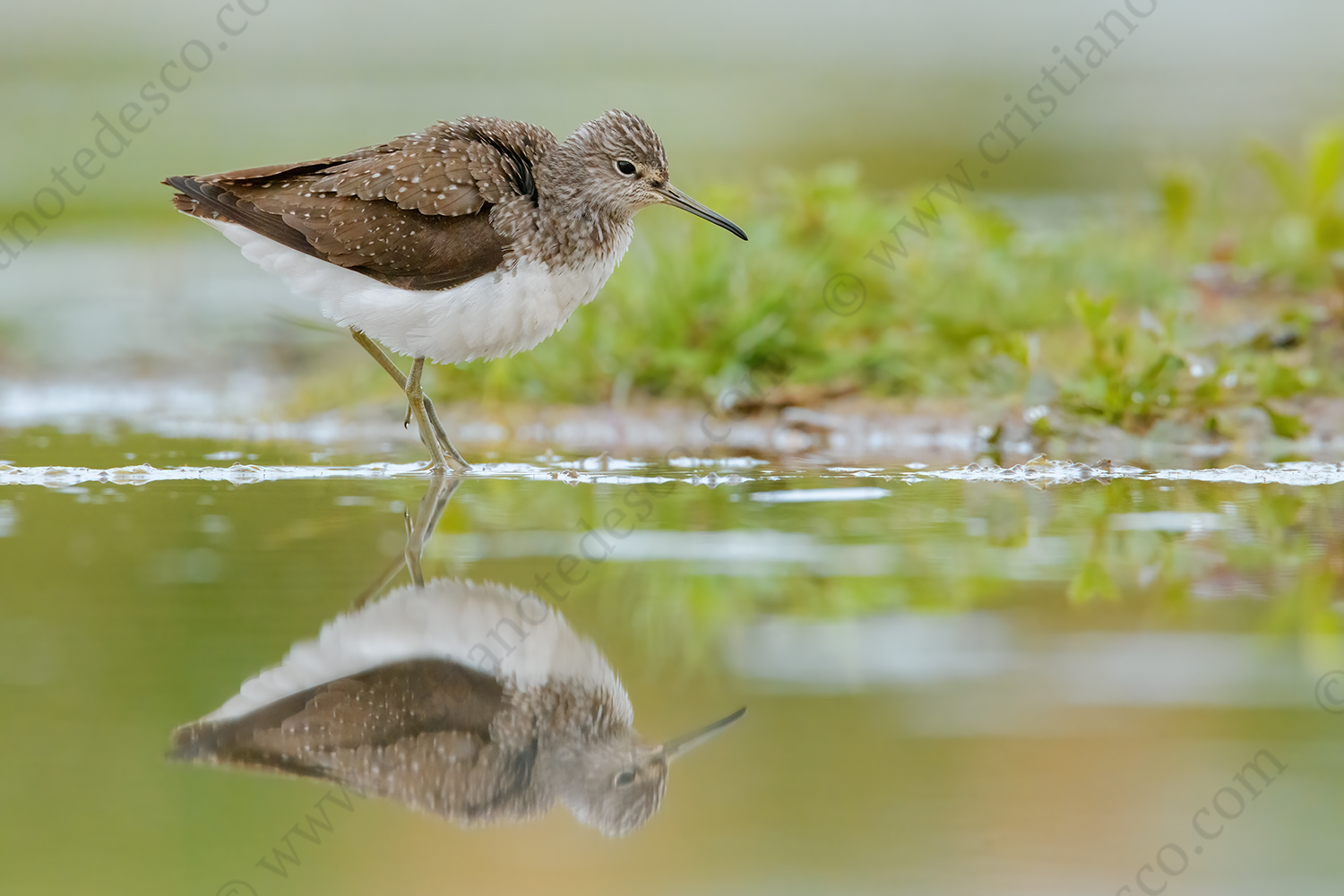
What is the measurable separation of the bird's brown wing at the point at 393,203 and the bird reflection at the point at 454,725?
2.64 m

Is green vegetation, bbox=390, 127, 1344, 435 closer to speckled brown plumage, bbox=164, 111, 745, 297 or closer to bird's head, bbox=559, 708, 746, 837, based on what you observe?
speckled brown plumage, bbox=164, 111, 745, 297

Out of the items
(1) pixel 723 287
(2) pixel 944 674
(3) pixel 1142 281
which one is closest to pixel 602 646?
(2) pixel 944 674

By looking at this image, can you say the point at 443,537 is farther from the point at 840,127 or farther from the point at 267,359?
the point at 840,127

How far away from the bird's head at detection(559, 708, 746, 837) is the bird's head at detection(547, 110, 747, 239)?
12.4ft

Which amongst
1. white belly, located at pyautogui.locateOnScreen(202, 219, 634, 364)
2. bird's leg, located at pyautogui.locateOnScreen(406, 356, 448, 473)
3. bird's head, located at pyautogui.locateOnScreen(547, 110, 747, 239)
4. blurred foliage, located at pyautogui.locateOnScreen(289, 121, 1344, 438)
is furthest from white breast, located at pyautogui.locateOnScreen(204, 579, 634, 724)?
blurred foliage, located at pyautogui.locateOnScreen(289, 121, 1344, 438)

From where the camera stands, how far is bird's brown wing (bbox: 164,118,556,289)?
6066 mm

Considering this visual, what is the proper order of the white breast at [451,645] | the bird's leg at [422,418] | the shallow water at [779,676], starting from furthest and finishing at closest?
the bird's leg at [422,418] → the white breast at [451,645] → the shallow water at [779,676]

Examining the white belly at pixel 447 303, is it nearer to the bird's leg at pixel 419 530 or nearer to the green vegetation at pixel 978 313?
the bird's leg at pixel 419 530

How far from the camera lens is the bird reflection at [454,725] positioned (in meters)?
2.81

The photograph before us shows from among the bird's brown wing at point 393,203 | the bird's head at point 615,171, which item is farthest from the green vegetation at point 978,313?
the bird's brown wing at point 393,203

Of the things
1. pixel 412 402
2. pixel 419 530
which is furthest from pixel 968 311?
pixel 419 530

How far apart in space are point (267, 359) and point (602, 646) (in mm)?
7324

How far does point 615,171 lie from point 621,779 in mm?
4253

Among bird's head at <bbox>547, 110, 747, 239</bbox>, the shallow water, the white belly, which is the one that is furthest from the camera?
bird's head at <bbox>547, 110, 747, 239</bbox>
